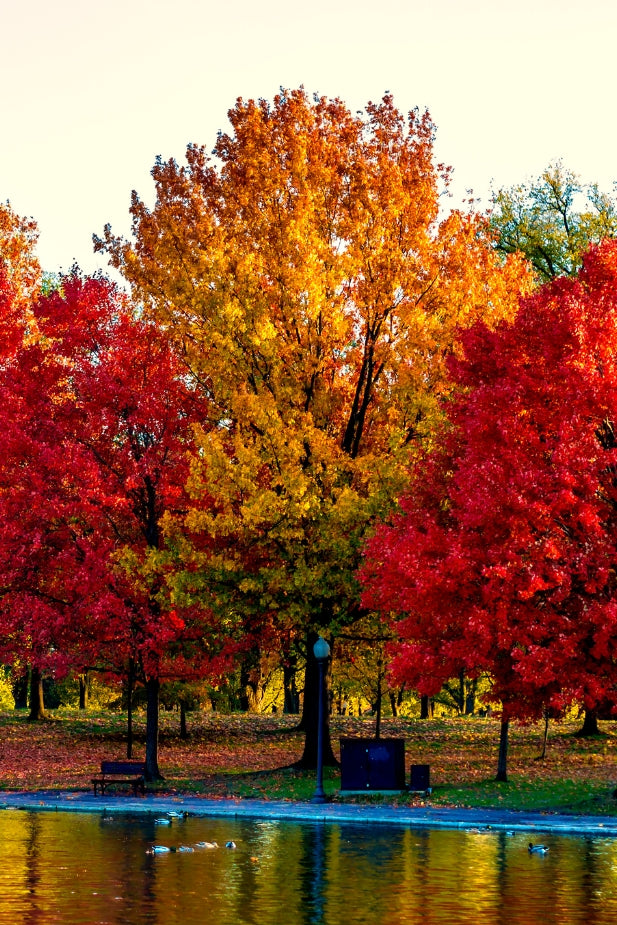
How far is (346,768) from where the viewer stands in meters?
31.9

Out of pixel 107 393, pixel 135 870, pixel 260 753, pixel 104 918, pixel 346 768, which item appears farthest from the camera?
pixel 260 753

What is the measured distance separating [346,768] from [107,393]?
12.0 metres

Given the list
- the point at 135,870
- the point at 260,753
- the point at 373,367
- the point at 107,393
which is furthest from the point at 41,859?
the point at 260,753

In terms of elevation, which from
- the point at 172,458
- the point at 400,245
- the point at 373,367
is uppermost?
the point at 400,245

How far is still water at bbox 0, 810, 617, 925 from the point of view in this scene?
13.8 meters

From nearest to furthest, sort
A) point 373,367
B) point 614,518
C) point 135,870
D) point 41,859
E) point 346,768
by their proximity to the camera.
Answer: point 135,870, point 41,859, point 614,518, point 346,768, point 373,367

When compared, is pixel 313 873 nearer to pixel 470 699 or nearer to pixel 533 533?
pixel 533 533

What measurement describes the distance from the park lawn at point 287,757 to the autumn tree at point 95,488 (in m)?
3.86

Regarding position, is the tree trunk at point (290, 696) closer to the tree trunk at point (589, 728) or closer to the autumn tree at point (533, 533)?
the tree trunk at point (589, 728)

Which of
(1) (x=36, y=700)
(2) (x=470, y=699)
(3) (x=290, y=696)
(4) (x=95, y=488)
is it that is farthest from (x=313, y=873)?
(2) (x=470, y=699)

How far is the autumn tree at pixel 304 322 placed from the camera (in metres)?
33.5

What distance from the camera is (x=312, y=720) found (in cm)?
3831

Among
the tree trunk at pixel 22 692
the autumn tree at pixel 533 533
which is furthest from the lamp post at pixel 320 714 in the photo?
the tree trunk at pixel 22 692

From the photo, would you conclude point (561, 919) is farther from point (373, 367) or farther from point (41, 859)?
point (373, 367)
